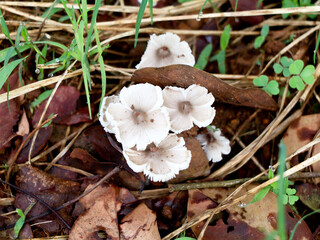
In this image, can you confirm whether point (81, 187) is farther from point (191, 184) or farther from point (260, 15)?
point (260, 15)

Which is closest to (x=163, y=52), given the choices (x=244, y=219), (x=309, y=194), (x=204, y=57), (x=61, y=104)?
(x=204, y=57)

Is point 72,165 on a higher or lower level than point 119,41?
lower

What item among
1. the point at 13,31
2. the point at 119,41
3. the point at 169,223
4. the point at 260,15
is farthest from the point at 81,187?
the point at 260,15

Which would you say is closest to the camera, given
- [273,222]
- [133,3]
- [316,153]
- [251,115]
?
[273,222]

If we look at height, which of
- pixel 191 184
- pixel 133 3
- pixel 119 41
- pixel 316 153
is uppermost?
pixel 133 3

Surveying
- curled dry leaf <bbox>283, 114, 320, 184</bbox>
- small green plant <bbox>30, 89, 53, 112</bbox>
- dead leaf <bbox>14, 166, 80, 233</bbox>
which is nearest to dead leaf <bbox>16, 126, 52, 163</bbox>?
dead leaf <bbox>14, 166, 80, 233</bbox>

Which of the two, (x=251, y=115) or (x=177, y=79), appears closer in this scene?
(x=177, y=79)

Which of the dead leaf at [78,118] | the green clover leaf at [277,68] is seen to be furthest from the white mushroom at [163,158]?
the green clover leaf at [277,68]
